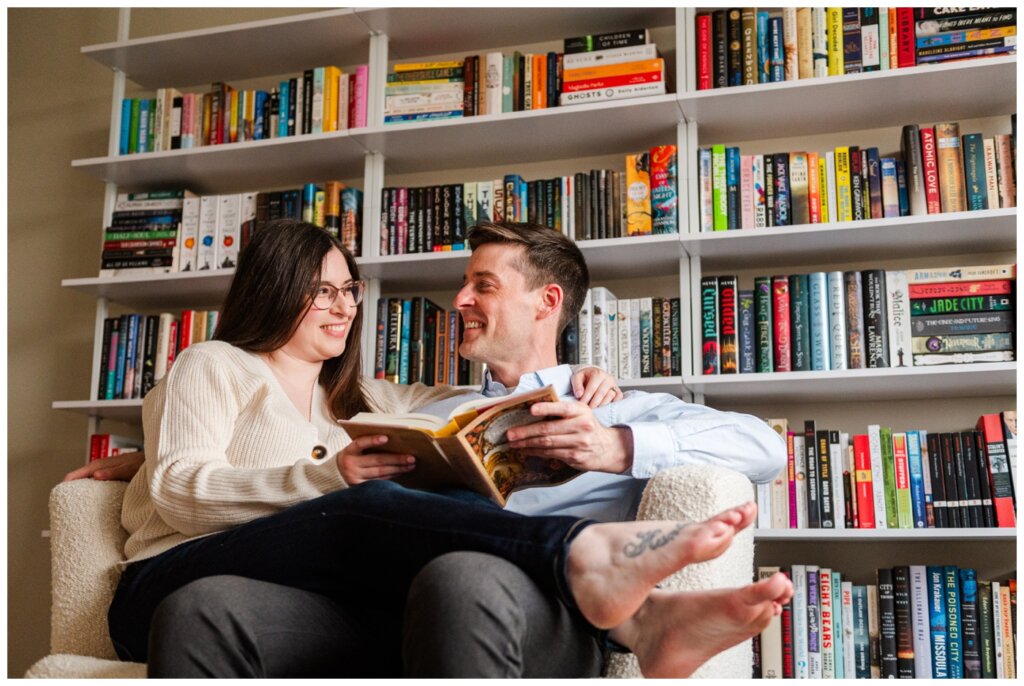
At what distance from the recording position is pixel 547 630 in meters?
1.11

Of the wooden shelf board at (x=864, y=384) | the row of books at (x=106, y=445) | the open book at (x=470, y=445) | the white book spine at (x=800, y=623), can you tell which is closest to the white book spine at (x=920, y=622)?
the white book spine at (x=800, y=623)

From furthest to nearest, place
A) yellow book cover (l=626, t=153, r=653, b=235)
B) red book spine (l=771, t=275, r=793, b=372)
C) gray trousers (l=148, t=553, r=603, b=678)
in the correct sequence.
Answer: yellow book cover (l=626, t=153, r=653, b=235) < red book spine (l=771, t=275, r=793, b=372) < gray trousers (l=148, t=553, r=603, b=678)

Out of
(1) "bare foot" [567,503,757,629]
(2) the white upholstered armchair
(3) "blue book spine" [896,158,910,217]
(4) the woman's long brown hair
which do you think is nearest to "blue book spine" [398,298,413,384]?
(4) the woman's long brown hair

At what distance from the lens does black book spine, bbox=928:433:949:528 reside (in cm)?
204

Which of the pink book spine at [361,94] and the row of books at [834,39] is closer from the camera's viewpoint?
the row of books at [834,39]

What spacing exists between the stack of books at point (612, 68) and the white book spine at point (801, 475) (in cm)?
87

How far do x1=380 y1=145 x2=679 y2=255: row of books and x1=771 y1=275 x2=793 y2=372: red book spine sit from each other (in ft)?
0.86

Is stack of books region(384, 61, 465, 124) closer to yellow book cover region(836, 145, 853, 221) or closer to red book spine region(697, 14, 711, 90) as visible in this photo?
red book spine region(697, 14, 711, 90)

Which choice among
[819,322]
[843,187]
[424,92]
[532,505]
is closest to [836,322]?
[819,322]

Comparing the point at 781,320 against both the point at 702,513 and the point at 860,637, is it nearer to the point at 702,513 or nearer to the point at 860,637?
the point at 860,637

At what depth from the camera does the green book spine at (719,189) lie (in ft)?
7.39

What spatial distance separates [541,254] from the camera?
6.64 feet

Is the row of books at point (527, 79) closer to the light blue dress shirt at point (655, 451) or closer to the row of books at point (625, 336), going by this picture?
the row of books at point (625, 336)

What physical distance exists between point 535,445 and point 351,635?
0.34 meters
